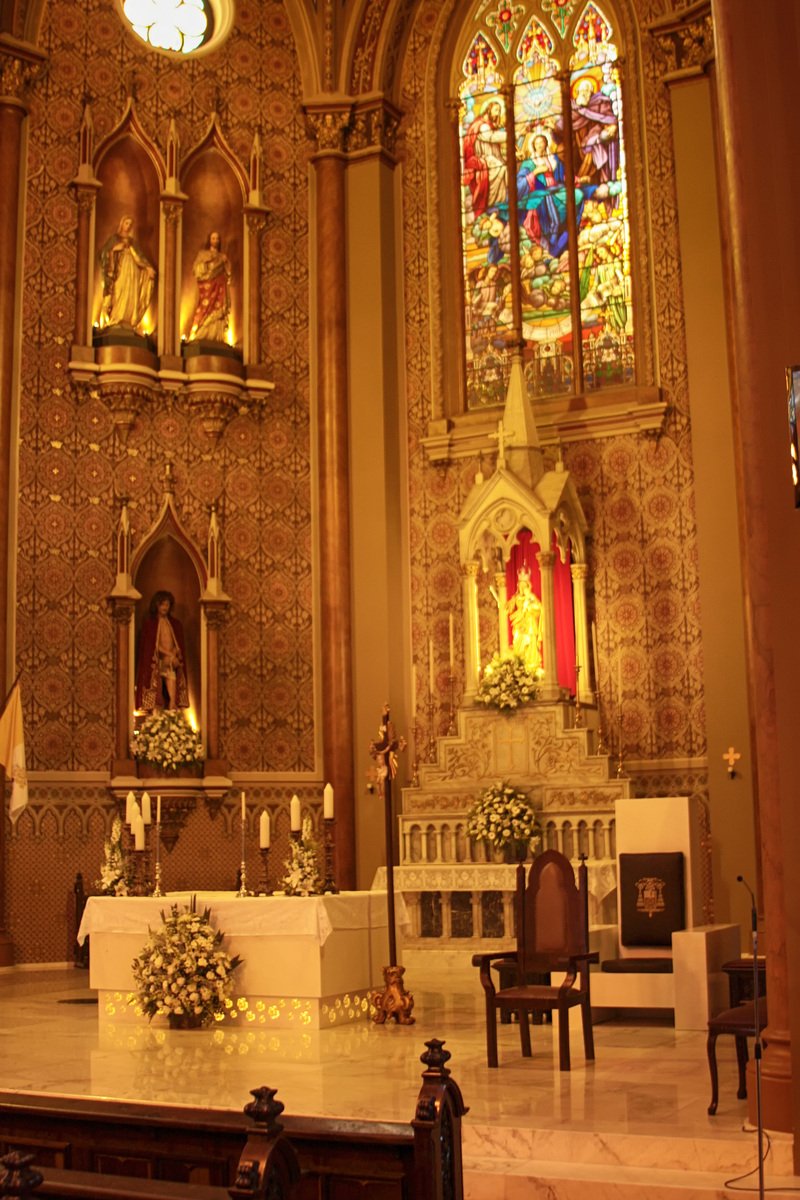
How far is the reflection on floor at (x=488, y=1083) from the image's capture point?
6172 millimetres

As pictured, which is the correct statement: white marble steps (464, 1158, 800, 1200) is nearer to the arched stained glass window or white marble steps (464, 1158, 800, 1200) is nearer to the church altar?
the church altar

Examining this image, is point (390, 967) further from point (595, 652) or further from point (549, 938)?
point (595, 652)

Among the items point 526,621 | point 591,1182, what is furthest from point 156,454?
point 591,1182

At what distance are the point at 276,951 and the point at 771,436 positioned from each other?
515cm

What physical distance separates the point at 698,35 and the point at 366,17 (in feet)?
13.3

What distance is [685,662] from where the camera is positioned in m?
14.4

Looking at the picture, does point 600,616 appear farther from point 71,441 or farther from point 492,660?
point 71,441

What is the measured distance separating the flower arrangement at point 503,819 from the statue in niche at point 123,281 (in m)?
6.27

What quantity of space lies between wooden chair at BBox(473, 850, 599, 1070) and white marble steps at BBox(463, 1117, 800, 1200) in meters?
1.88

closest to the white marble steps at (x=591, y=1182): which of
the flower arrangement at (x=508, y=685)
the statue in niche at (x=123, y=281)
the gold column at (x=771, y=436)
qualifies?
the gold column at (x=771, y=436)

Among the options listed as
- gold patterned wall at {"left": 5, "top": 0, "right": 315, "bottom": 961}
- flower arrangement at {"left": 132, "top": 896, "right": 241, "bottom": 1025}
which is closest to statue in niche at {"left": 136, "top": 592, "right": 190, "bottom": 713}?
gold patterned wall at {"left": 5, "top": 0, "right": 315, "bottom": 961}

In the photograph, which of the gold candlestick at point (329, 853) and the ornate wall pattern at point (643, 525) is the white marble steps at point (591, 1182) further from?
the ornate wall pattern at point (643, 525)

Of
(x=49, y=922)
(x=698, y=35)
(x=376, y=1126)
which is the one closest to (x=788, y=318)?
(x=376, y=1126)

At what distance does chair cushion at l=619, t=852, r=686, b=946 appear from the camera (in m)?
10.8
